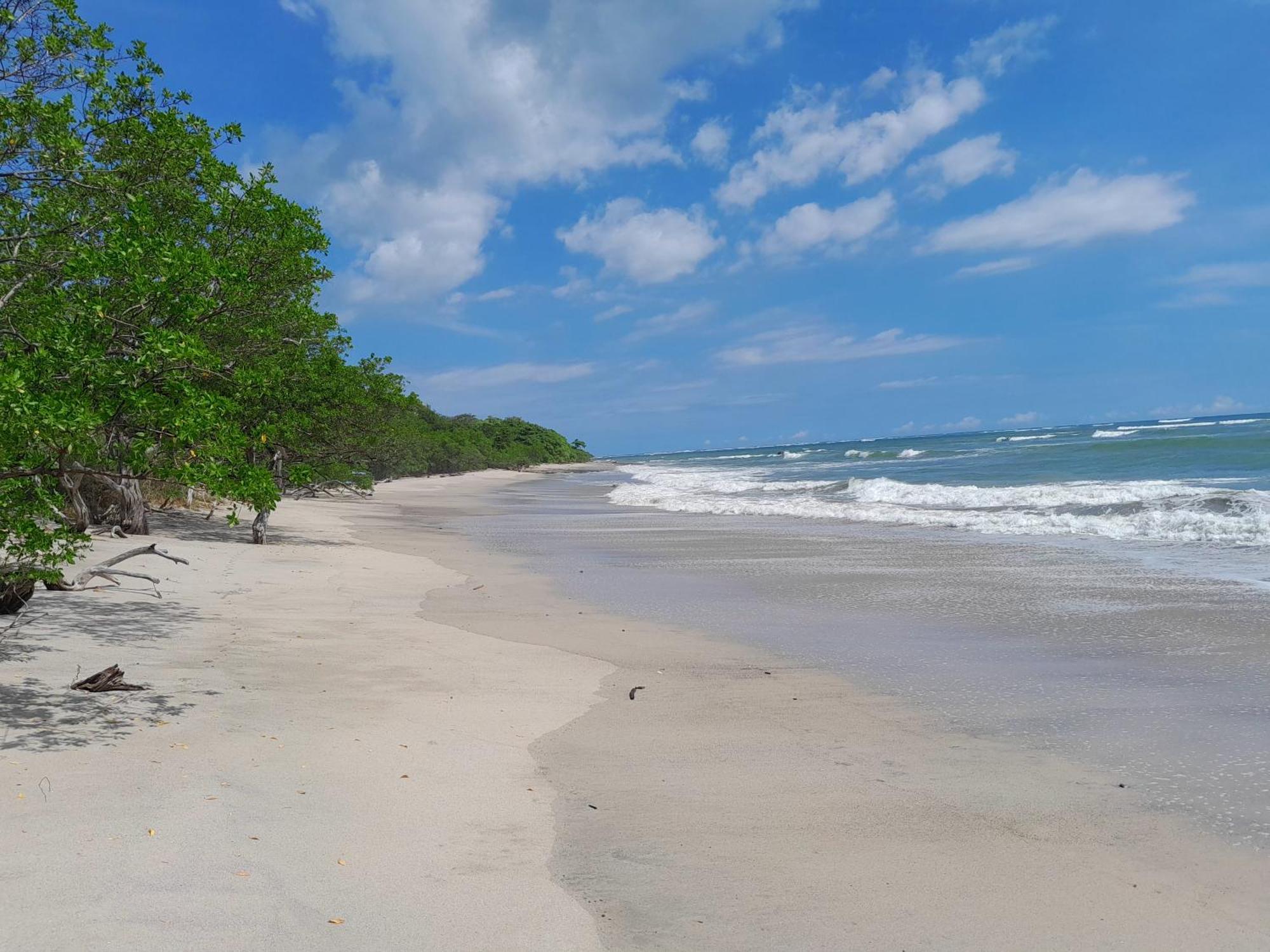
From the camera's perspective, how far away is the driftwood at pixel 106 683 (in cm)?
588

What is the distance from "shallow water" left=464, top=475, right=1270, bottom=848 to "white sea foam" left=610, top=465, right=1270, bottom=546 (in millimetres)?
1905

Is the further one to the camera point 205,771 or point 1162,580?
point 1162,580

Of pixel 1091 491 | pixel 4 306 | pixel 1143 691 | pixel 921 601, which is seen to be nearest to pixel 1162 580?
pixel 921 601

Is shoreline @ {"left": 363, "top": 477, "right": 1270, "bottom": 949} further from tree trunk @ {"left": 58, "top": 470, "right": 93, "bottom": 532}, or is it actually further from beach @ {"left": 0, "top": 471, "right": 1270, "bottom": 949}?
tree trunk @ {"left": 58, "top": 470, "right": 93, "bottom": 532}

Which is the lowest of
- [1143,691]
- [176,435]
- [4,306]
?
[1143,691]

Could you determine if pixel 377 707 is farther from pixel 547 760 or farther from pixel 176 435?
pixel 176 435

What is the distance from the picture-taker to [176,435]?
5.19 meters

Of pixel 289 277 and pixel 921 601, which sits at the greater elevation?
pixel 289 277

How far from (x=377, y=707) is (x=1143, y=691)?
5828 millimetres

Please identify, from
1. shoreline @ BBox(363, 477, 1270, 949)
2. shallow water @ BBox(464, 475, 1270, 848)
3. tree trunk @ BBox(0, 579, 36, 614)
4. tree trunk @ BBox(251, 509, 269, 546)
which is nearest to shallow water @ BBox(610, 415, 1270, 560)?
shallow water @ BBox(464, 475, 1270, 848)

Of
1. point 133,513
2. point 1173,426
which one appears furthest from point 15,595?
point 1173,426

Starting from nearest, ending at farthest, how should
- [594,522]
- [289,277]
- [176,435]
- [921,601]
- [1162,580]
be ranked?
[176,435], [921,601], [1162,580], [289,277], [594,522]

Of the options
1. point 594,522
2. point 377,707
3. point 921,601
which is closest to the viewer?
point 377,707

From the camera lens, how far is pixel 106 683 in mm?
5902
